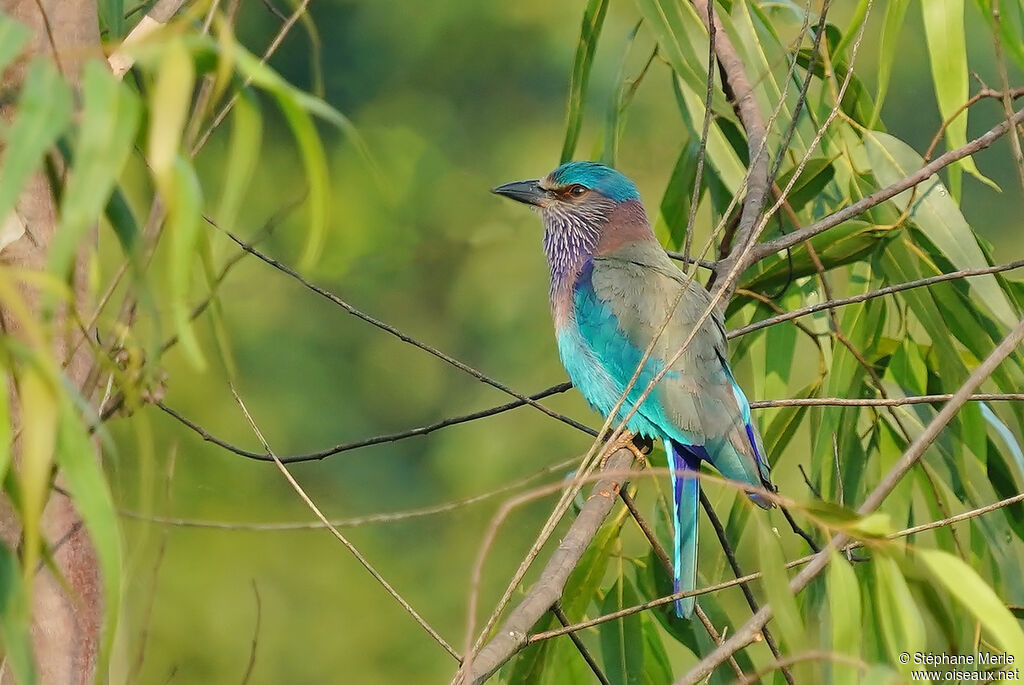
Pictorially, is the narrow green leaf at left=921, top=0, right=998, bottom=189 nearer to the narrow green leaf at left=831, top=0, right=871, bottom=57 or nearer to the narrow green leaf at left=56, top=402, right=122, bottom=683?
the narrow green leaf at left=831, top=0, right=871, bottom=57

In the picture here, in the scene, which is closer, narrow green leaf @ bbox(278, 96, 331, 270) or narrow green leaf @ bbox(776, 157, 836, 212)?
narrow green leaf @ bbox(278, 96, 331, 270)

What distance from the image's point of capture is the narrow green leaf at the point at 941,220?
2092mm

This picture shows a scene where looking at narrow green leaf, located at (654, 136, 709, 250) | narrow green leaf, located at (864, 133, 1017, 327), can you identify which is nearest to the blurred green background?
narrow green leaf, located at (654, 136, 709, 250)

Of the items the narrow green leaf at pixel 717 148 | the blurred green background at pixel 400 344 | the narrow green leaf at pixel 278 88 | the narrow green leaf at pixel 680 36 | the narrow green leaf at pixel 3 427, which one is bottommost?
the blurred green background at pixel 400 344

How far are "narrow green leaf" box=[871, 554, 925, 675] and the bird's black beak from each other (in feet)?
6.98

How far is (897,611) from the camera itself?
1267 mm

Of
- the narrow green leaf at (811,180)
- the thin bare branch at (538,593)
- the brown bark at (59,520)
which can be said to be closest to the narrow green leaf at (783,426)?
the narrow green leaf at (811,180)

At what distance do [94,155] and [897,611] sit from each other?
2.95ft

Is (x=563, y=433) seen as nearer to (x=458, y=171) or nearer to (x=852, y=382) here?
(x=458, y=171)

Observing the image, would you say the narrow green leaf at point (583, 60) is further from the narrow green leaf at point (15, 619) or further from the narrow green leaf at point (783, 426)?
the narrow green leaf at point (15, 619)

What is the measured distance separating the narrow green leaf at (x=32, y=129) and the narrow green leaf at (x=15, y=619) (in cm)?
30

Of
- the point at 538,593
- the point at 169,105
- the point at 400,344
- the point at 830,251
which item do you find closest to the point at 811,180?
the point at 830,251

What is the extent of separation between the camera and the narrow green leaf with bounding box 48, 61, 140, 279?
0.83 m

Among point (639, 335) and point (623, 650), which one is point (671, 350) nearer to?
point (639, 335)
